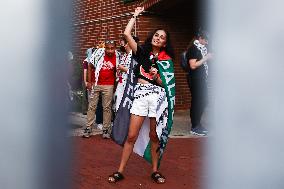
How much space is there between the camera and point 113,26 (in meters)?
11.9

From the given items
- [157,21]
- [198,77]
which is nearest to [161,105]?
[198,77]

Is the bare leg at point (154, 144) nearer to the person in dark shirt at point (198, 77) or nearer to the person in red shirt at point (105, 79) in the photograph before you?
the person in red shirt at point (105, 79)

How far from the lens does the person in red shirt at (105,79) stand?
7.72 m
